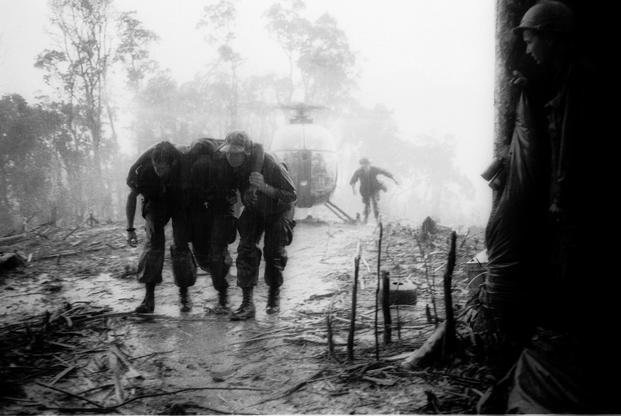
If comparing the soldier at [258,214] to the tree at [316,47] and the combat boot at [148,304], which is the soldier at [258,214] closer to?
the combat boot at [148,304]

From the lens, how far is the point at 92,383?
3.10m

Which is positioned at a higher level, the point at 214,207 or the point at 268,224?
the point at 214,207

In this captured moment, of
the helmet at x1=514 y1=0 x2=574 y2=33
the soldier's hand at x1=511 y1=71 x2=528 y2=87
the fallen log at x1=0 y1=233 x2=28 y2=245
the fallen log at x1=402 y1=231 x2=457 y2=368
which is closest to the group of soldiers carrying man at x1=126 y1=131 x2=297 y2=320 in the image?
the fallen log at x1=402 y1=231 x2=457 y2=368

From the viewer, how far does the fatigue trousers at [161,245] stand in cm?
467

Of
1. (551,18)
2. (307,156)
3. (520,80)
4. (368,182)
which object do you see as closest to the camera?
(551,18)

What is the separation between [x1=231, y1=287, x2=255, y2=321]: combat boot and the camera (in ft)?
14.9

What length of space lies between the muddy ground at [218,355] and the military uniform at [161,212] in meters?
0.50

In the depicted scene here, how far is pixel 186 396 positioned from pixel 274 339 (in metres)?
1.18

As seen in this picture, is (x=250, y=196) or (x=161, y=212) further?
(x=161, y=212)

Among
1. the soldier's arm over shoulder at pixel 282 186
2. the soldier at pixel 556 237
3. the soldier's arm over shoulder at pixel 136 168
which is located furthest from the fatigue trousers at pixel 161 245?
the soldier at pixel 556 237

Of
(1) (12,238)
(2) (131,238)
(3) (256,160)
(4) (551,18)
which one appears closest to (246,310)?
(2) (131,238)

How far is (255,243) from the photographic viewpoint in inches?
185

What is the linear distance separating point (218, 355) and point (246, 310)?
1002 mm

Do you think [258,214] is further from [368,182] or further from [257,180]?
[368,182]
